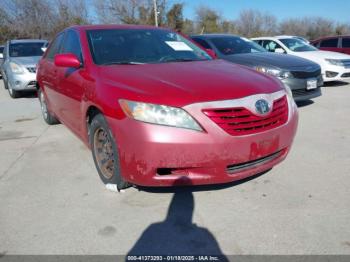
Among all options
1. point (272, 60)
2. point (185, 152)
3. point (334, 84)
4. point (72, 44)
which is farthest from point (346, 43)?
point (185, 152)

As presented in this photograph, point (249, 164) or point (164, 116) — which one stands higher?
point (164, 116)

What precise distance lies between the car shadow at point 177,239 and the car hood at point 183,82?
2.38 ft

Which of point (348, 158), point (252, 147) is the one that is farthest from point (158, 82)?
point (348, 158)

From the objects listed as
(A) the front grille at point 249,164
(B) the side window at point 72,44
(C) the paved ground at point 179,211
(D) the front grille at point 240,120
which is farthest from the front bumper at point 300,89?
(B) the side window at point 72,44

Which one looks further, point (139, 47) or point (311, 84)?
point (311, 84)

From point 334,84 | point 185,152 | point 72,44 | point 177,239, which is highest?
point 72,44

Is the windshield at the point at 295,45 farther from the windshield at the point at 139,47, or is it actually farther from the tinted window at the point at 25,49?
the tinted window at the point at 25,49

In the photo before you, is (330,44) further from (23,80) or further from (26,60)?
(23,80)

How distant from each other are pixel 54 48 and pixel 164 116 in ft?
10.6

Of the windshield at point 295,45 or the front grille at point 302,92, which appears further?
the windshield at point 295,45

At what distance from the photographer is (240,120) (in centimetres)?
272

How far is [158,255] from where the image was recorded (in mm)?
2406

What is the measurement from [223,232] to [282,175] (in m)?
1.23

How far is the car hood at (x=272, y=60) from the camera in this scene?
651 cm
